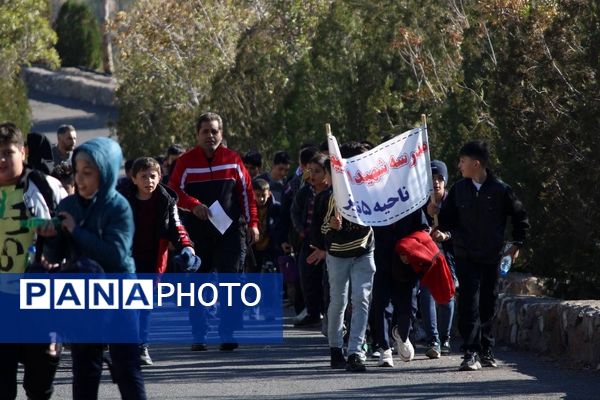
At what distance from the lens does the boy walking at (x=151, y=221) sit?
42.0ft

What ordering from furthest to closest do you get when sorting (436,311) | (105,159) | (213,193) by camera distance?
(213,193), (436,311), (105,159)

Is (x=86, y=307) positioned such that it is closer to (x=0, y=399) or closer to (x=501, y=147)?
(x=0, y=399)

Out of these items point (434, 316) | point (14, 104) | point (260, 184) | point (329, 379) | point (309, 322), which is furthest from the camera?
point (14, 104)

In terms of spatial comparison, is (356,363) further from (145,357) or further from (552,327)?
Answer: (552,327)

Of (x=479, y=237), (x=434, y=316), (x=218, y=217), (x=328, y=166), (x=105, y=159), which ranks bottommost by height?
(x=434, y=316)

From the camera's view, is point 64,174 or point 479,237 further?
point 64,174

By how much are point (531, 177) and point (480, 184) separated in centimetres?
301

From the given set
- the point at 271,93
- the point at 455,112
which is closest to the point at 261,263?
the point at 455,112

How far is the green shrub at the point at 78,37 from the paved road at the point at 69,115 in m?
2.87

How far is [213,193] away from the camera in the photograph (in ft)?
47.9

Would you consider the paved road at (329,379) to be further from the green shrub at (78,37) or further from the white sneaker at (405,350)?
the green shrub at (78,37)

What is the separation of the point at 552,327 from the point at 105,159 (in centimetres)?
622

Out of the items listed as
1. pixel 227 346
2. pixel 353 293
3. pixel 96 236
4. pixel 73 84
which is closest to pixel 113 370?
pixel 96 236

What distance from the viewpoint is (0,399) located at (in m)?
8.65
